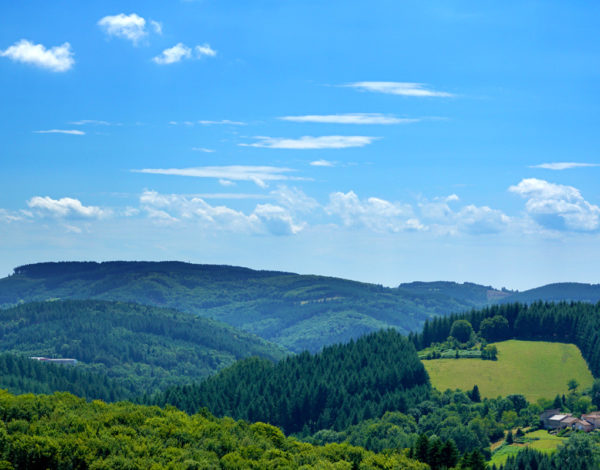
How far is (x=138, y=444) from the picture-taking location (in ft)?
462

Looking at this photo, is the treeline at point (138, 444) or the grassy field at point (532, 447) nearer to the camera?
the treeline at point (138, 444)

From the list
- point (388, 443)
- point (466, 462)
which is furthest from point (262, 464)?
point (388, 443)

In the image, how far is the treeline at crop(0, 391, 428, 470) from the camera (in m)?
130

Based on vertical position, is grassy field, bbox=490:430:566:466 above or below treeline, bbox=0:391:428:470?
below

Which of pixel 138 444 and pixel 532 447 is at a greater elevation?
pixel 138 444

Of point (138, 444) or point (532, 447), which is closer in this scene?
point (138, 444)

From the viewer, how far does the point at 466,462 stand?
148750mm

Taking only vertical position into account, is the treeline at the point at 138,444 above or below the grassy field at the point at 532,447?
above

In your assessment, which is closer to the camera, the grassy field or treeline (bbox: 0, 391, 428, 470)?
treeline (bbox: 0, 391, 428, 470)

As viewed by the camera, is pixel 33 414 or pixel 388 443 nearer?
pixel 33 414

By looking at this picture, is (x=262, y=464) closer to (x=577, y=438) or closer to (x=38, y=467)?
(x=38, y=467)

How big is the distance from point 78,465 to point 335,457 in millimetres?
51919

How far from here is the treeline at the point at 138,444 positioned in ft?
427

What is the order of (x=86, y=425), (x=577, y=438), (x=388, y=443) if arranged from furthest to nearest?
(x=388, y=443) → (x=577, y=438) → (x=86, y=425)
